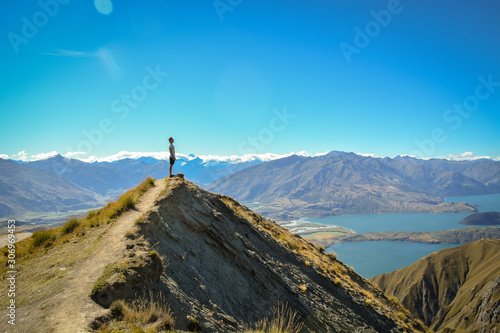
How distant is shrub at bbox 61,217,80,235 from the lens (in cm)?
1613

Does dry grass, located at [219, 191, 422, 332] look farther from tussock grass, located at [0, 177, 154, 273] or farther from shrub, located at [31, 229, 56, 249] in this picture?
shrub, located at [31, 229, 56, 249]

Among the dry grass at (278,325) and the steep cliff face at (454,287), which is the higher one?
the dry grass at (278,325)

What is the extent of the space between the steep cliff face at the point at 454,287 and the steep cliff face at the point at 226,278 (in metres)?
103

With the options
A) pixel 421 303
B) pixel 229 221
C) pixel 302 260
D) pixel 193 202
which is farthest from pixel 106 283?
pixel 421 303

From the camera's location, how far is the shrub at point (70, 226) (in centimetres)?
1613

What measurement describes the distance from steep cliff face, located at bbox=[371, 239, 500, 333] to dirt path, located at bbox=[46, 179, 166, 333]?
125 meters

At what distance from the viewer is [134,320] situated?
7168 millimetres

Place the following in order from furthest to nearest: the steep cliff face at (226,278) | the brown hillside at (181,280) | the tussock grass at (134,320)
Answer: the steep cliff face at (226,278)
the brown hillside at (181,280)
the tussock grass at (134,320)

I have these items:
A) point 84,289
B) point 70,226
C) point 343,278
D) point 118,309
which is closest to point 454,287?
point 343,278

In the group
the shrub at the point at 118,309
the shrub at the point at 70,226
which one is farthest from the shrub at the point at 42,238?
the shrub at the point at 118,309

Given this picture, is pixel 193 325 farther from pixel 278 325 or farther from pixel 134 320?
pixel 278 325

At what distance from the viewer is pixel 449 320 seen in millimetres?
107875

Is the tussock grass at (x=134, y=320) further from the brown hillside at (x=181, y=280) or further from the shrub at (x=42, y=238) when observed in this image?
the shrub at (x=42, y=238)

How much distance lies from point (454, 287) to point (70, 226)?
177 m
